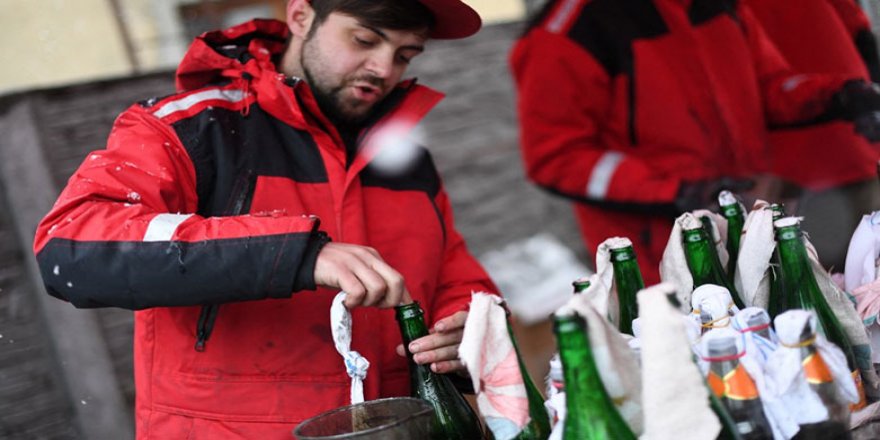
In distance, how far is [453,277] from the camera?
228cm

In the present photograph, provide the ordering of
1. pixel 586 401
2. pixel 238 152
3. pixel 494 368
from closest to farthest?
pixel 586 401
pixel 494 368
pixel 238 152

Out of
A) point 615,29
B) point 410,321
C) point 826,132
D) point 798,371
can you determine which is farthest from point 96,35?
point 798,371

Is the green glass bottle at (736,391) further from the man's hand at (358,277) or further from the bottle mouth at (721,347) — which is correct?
the man's hand at (358,277)

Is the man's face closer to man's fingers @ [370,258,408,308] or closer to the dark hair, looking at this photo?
the dark hair

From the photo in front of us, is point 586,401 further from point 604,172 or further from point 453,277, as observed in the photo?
point 604,172

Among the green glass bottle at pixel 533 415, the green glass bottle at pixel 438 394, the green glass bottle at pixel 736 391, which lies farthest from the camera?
the green glass bottle at pixel 438 394

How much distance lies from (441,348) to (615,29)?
179 cm

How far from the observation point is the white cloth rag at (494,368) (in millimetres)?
1391

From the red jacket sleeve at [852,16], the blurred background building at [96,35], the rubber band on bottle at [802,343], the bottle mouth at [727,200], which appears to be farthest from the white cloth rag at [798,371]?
the blurred background building at [96,35]

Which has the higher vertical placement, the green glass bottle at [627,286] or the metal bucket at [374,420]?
the metal bucket at [374,420]

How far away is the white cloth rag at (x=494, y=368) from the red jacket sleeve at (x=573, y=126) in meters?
1.74

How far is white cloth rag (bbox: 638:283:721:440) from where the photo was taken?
1177 mm

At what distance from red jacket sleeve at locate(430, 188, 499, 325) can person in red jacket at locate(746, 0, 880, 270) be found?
4.97ft

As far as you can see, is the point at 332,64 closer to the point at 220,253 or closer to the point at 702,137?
the point at 220,253
